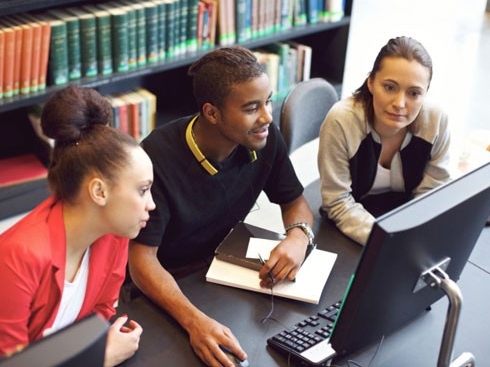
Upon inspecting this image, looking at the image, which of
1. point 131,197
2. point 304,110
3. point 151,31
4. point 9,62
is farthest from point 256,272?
point 151,31

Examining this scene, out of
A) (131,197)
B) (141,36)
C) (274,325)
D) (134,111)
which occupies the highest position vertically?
(131,197)

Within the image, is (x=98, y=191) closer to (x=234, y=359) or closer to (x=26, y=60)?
(x=234, y=359)

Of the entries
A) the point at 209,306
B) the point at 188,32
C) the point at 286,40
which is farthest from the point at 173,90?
the point at 209,306

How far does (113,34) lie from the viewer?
3021 mm

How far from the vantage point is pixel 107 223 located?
4.88ft

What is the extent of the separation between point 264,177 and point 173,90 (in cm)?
171

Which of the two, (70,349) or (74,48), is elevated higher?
(70,349)

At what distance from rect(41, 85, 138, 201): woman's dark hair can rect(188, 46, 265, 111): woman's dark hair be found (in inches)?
15.0

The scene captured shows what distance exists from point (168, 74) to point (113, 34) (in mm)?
560

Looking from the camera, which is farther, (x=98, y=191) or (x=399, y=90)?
(x=399, y=90)

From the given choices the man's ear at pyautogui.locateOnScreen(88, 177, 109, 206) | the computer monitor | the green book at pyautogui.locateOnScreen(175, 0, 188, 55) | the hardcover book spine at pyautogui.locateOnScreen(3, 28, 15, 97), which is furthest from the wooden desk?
the green book at pyautogui.locateOnScreen(175, 0, 188, 55)

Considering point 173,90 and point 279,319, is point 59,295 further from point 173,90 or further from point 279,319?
point 173,90

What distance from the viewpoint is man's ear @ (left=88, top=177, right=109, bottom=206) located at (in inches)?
56.2

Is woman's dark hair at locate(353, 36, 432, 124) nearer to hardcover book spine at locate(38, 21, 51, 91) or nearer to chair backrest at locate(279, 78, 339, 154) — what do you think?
chair backrest at locate(279, 78, 339, 154)
